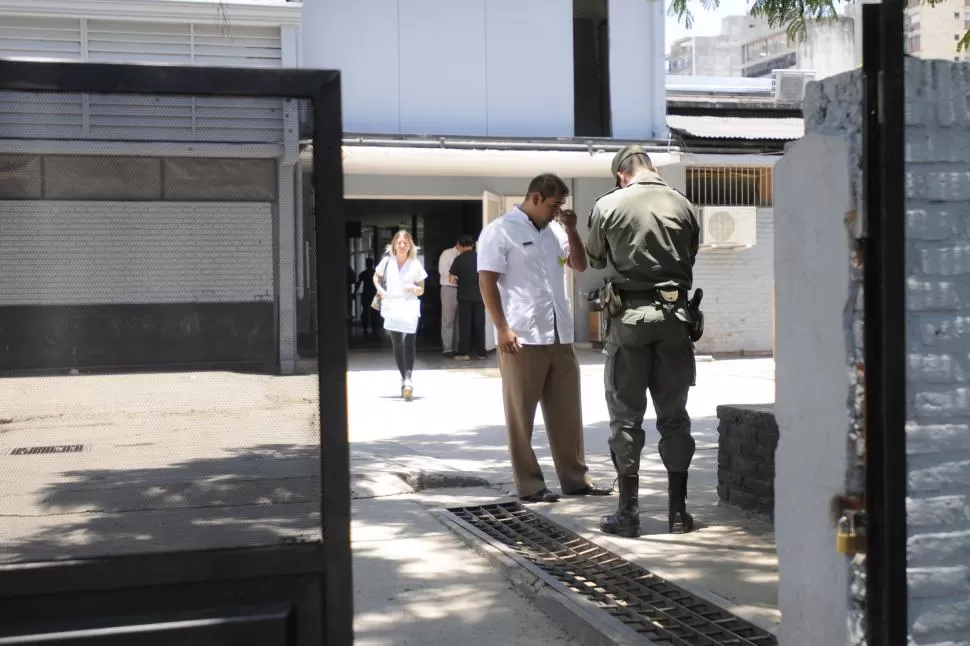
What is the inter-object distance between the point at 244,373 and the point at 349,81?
13442 mm

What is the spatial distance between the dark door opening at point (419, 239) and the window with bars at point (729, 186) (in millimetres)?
3716

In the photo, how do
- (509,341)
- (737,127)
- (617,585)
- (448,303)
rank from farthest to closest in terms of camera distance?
(737,127) < (448,303) < (509,341) < (617,585)

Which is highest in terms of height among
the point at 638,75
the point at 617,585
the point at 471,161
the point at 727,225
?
the point at 638,75

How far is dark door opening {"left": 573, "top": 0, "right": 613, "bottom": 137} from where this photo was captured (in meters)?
17.4

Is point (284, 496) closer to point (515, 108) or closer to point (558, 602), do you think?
point (558, 602)

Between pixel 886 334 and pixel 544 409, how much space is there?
3972 mm

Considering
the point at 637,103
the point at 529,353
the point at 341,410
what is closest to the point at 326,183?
the point at 341,410

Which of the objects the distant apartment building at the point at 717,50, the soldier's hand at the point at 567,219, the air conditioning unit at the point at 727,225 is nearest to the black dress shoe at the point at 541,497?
the soldier's hand at the point at 567,219

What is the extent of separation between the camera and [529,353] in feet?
21.5

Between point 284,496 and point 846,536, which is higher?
point 284,496

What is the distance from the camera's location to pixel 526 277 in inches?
260

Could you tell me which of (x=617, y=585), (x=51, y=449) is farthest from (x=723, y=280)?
(x=51, y=449)

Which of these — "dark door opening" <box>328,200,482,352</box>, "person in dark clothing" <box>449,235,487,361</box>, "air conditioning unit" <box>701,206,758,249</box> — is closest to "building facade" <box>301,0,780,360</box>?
"air conditioning unit" <box>701,206,758,249</box>

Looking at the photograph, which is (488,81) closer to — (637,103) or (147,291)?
(637,103)
